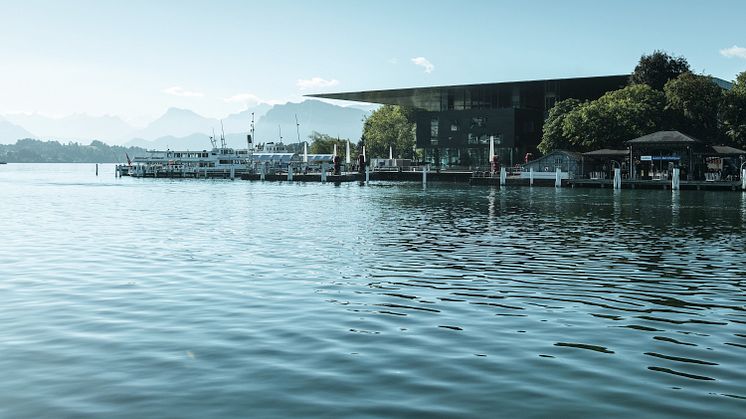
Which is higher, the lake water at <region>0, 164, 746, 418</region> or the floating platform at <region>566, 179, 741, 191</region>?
the floating platform at <region>566, 179, 741, 191</region>

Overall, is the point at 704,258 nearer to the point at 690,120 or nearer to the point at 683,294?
the point at 683,294

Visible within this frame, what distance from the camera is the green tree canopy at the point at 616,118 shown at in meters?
90.6

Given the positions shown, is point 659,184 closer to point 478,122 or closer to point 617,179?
point 617,179

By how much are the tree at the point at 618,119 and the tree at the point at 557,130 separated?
402 centimetres

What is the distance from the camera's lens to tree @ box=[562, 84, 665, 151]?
90625 millimetres

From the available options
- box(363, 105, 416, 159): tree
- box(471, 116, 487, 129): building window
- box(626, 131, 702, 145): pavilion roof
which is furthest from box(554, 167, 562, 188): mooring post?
box(363, 105, 416, 159): tree

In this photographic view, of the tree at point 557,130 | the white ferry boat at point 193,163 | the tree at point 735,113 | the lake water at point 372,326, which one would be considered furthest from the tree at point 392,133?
the lake water at point 372,326

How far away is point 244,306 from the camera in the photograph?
15555 millimetres

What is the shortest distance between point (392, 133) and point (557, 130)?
6807cm

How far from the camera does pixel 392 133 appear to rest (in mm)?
165000

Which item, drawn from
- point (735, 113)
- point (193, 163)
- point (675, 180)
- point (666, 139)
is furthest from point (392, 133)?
point (675, 180)

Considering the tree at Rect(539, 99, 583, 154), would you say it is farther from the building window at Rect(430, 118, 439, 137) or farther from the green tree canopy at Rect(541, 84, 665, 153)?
the building window at Rect(430, 118, 439, 137)

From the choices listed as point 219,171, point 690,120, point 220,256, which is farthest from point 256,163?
point 220,256

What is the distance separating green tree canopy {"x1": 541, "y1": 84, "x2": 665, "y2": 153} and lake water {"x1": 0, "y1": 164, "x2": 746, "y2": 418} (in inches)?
2509
